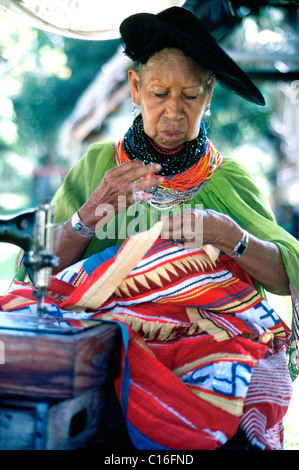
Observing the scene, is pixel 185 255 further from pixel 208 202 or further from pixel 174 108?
pixel 174 108

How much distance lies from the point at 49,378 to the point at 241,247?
2.95ft

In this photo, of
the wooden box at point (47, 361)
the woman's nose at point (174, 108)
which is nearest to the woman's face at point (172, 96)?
the woman's nose at point (174, 108)

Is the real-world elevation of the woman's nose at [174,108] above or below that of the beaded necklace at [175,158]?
above

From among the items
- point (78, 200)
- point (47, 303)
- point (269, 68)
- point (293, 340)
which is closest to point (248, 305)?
point (293, 340)

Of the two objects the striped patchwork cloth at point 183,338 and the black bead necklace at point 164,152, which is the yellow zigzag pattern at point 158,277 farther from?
the black bead necklace at point 164,152

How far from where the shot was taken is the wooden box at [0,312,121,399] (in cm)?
137

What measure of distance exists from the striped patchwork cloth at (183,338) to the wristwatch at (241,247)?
0.08 metres

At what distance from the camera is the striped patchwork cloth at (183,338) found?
1.58 m

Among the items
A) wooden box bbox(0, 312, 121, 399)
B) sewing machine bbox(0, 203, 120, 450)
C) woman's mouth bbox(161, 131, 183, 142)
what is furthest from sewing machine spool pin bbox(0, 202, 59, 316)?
woman's mouth bbox(161, 131, 183, 142)

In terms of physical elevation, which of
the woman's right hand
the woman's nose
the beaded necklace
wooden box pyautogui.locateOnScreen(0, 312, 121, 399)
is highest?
the woman's nose

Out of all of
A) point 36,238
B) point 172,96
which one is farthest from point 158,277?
point 172,96

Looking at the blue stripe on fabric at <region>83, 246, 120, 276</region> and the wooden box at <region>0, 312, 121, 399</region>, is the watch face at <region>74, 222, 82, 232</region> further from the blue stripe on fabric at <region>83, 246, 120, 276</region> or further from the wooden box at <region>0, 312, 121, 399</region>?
the wooden box at <region>0, 312, 121, 399</region>

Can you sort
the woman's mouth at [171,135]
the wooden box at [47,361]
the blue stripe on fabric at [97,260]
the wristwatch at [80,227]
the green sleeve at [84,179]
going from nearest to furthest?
1. the wooden box at [47,361]
2. the blue stripe on fabric at [97,260]
3. the wristwatch at [80,227]
4. the woman's mouth at [171,135]
5. the green sleeve at [84,179]

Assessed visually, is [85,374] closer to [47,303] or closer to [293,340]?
[47,303]
